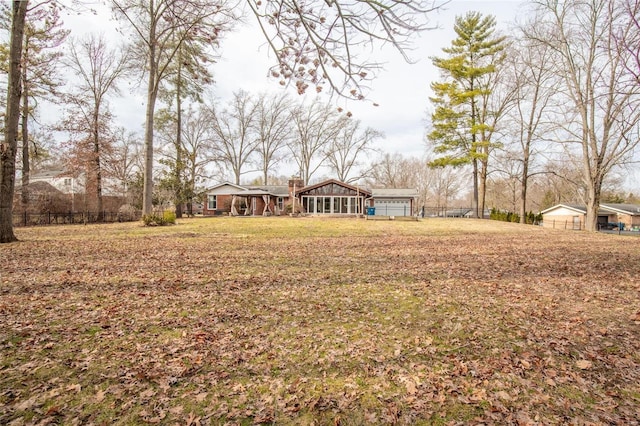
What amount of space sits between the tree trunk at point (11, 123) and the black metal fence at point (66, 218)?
959 cm

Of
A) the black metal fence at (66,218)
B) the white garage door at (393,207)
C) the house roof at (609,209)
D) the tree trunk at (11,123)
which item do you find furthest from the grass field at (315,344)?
the house roof at (609,209)

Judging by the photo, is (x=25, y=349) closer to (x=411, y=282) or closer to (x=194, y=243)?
(x=411, y=282)

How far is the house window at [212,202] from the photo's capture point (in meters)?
34.8

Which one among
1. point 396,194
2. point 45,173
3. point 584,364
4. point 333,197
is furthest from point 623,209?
point 45,173

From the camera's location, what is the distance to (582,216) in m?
34.4

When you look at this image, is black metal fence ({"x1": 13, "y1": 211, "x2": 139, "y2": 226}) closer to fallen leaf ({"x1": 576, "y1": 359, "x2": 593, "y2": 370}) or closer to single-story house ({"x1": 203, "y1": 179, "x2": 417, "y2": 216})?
single-story house ({"x1": 203, "y1": 179, "x2": 417, "y2": 216})

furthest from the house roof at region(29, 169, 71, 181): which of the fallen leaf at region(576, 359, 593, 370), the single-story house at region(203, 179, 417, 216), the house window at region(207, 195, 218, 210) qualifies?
the fallen leaf at region(576, 359, 593, 370)

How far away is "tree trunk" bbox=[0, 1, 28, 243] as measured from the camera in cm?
917

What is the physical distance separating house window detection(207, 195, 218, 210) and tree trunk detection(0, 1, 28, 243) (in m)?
25.4

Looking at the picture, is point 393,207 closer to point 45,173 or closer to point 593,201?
point 593,201

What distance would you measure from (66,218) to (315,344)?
21191 millimetres

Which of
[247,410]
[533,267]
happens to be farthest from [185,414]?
[533,267]

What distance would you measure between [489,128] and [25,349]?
2979cm

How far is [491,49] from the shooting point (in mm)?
26469
